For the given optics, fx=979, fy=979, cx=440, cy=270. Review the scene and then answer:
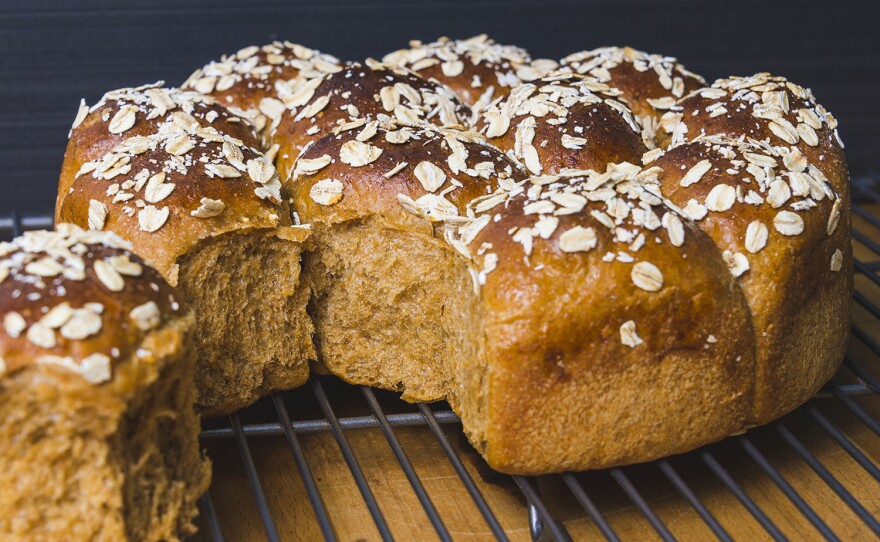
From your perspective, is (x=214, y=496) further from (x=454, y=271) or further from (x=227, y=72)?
(x=227, y=72)

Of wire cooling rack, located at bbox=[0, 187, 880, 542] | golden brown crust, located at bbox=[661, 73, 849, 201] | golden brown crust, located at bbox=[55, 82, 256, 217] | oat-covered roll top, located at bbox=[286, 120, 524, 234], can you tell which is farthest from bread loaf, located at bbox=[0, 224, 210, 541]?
golden brown crust, located at bbox=[661, 73, 849, 201]

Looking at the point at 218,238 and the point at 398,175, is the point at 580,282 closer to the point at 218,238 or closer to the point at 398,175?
the point at 398,175

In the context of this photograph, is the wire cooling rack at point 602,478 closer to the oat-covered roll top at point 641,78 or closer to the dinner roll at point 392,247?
the dinner roll at point 392,247

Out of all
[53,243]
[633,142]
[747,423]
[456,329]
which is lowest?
[747,423]

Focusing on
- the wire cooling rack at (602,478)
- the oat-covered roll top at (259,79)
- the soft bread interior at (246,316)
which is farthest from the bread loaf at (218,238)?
the oat-covered roll top at (259,79)

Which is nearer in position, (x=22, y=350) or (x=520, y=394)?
(x=22, y=350)

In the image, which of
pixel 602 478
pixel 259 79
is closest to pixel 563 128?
pixel 602 478

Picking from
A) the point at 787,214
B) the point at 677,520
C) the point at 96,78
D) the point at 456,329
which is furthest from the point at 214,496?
the point at 96,78
